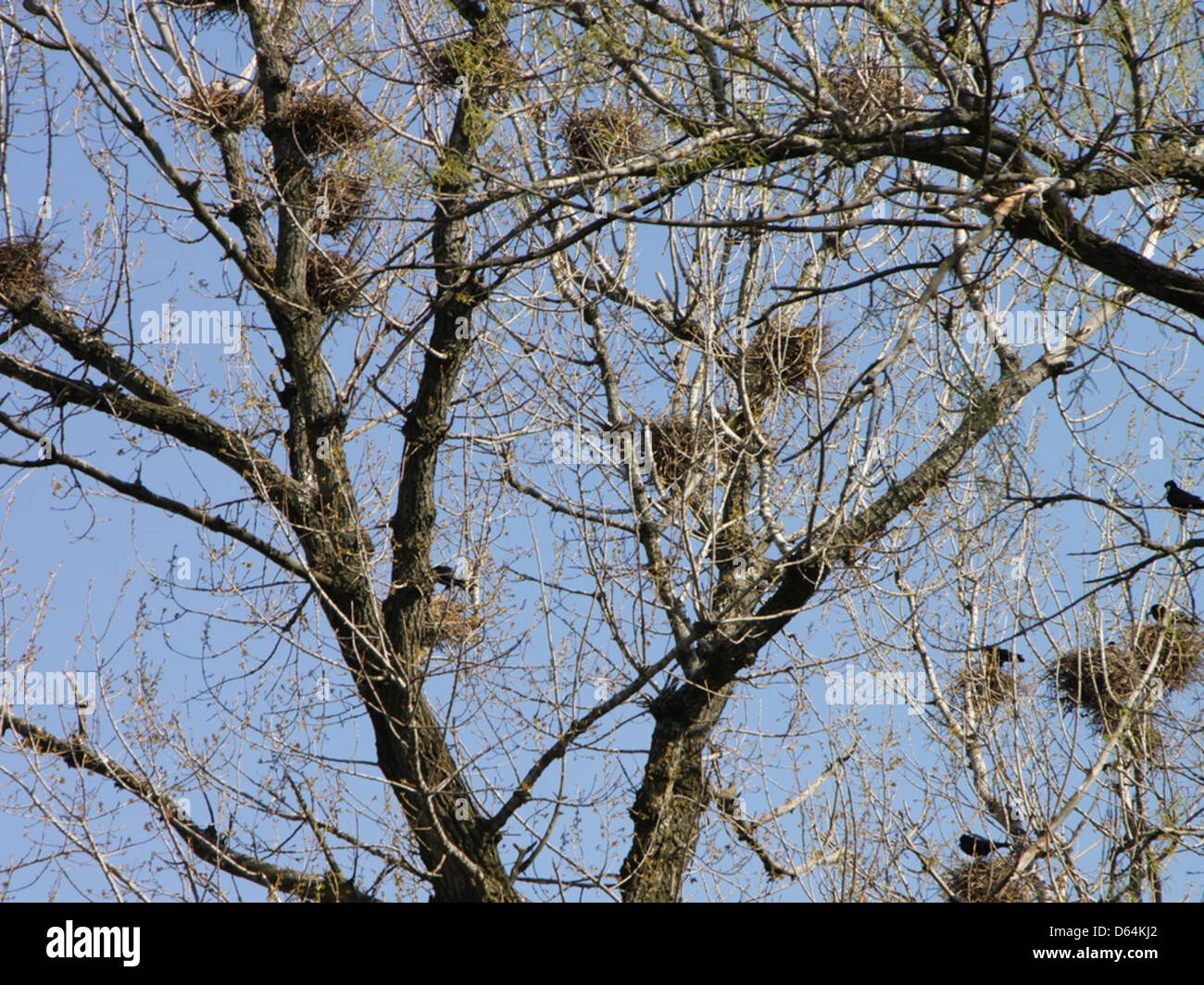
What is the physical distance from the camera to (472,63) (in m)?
5.74

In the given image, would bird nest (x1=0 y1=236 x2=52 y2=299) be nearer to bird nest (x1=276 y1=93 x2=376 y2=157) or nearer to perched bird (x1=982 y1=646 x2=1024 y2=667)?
bird nest (x1=276 y1=93 x2=376 y2=157)

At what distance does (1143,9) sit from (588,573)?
4.20m

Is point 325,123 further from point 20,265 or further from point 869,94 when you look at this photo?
point 869,94

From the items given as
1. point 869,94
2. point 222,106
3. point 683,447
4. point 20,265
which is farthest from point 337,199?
point 869,94

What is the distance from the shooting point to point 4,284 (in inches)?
282

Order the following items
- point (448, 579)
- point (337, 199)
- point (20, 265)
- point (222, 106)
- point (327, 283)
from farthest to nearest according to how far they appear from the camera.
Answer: point (222, 106)
point (327, 283)
point (337, 199)
point (448, 579)
point (20, 265)

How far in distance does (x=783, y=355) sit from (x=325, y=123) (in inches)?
130

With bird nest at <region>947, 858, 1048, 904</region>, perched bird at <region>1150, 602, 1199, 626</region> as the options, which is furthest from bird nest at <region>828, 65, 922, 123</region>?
bird nest at <region>947, 858, 1048, 904</region>

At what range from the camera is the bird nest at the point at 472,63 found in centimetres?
572

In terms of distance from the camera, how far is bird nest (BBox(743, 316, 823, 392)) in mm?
8000
